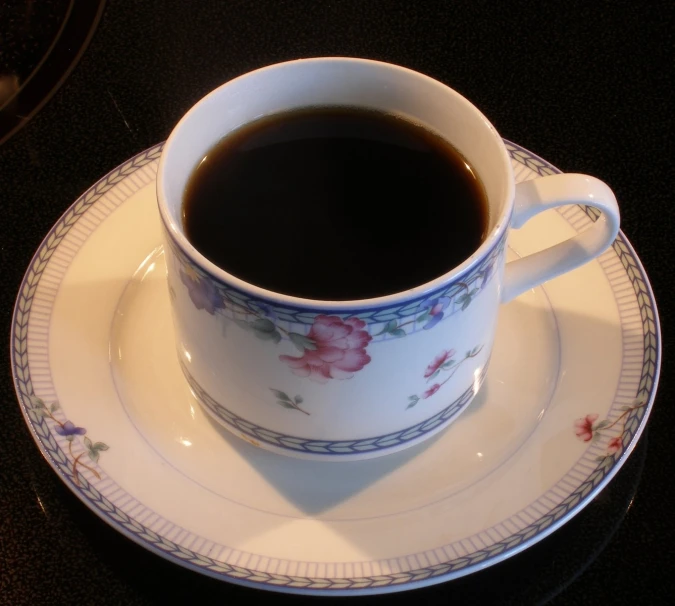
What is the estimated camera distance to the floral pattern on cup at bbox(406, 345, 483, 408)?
59 centimetres

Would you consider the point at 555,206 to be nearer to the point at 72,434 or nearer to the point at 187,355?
the point at 187,355

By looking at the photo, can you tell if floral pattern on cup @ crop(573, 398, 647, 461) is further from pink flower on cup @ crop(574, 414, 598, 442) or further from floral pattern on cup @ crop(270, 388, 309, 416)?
floral pattern on cup @ crop(270, 388, 309, 416)

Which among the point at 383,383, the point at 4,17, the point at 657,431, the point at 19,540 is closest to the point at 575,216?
the point at 657,431

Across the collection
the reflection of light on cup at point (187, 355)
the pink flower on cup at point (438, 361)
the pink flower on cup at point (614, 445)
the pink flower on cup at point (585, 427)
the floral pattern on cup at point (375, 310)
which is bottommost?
the pink flower on cup at point (585, 427)

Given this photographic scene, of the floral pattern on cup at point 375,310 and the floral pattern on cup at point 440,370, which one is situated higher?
the floral pattern on cup at point 375,310

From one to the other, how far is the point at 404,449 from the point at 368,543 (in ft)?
0.32

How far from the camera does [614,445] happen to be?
650mm

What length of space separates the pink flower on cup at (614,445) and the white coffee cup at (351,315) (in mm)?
121

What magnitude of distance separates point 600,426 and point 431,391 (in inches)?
6.6

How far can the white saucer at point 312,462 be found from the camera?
598 mm

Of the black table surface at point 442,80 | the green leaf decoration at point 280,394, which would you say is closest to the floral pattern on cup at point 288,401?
the green leaf decoration at point 280,394

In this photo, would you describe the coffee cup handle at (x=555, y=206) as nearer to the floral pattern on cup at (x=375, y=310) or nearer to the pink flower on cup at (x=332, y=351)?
the floral pattern on cup at (x=375, y=310)

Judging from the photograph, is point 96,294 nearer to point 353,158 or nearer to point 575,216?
point 353,158

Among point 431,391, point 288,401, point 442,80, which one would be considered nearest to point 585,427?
point 431,391
